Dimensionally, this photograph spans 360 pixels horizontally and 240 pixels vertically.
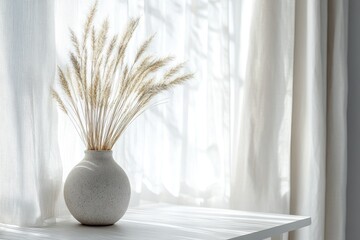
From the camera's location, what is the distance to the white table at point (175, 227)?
5.87 ft

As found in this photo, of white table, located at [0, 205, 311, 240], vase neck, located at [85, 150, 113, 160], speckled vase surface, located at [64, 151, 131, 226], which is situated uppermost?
vase neck, located at [85, 150, 113, 160]

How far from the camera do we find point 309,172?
9.66ft

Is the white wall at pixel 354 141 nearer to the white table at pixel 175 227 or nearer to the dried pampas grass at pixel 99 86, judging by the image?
the white table at pixel 175 227

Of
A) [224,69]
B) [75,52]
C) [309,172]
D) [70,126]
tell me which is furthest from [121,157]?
[309,172]

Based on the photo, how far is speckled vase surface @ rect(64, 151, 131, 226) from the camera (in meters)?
1.92

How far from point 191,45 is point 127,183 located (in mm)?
790

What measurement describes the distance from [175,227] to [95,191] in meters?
0.25

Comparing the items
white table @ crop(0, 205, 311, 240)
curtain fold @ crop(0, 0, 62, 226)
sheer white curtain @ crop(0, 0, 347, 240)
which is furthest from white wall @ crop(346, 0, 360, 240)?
curtain fold @ crop(0, 0, 62, 226)

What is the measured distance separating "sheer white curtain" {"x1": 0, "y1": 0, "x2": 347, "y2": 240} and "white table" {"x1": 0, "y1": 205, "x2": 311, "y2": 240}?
179 millimetres

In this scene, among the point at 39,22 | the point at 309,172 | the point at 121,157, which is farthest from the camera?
the point at 309,172

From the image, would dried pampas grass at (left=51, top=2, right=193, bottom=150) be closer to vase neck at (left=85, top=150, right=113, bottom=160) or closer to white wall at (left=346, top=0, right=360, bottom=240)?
vase neck at (left=85, top=150, right=113, bottom=160)

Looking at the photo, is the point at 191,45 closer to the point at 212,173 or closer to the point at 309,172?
the point at 212,173

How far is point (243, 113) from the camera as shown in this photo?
274 cm

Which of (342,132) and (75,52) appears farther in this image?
(342,132)
